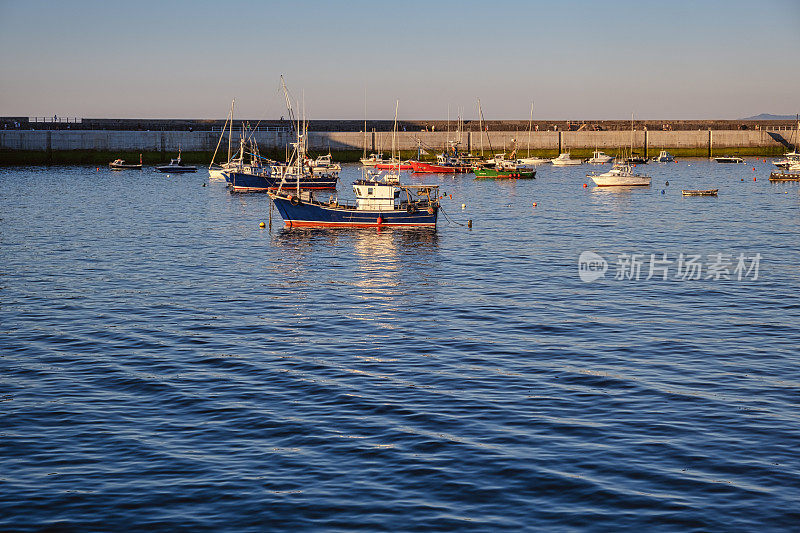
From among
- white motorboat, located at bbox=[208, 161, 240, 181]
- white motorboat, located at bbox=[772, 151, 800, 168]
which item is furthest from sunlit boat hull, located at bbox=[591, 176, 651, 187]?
white motorboat, located at bbox=[208, 161, 240, 181]

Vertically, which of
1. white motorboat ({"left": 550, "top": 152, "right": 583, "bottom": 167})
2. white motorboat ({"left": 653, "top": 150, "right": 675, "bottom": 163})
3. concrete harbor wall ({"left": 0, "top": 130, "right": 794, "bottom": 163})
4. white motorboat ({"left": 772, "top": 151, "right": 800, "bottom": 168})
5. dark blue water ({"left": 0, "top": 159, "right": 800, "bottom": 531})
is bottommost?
dark blue water ({"left": 0, "top": 159, "right": 800, "bottom": 531})

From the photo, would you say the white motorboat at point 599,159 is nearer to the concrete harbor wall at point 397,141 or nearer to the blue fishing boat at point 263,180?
the concrete harbor wall at point 397,141

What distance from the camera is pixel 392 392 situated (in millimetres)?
25500

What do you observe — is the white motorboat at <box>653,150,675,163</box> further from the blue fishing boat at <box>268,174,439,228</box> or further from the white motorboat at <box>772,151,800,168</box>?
the blue fishing boat at <box>268,174,439,228</box>

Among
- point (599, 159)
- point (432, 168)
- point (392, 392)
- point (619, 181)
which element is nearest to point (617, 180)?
point (619, 181)

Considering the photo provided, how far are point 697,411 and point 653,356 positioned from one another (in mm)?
5835

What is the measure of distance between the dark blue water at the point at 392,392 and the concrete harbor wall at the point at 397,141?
11290 cm

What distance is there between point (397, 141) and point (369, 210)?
10917 cm

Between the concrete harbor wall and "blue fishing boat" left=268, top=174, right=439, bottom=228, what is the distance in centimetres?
10025

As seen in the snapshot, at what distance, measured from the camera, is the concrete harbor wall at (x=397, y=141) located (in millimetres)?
159375

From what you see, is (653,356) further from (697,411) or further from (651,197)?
(651,197)

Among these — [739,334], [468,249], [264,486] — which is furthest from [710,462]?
[468,249]

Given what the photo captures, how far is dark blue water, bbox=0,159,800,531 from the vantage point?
1802 centimetres

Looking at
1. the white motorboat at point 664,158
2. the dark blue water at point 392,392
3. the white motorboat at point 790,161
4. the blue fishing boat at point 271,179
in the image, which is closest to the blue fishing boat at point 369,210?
the dark blue water at point 392,392
